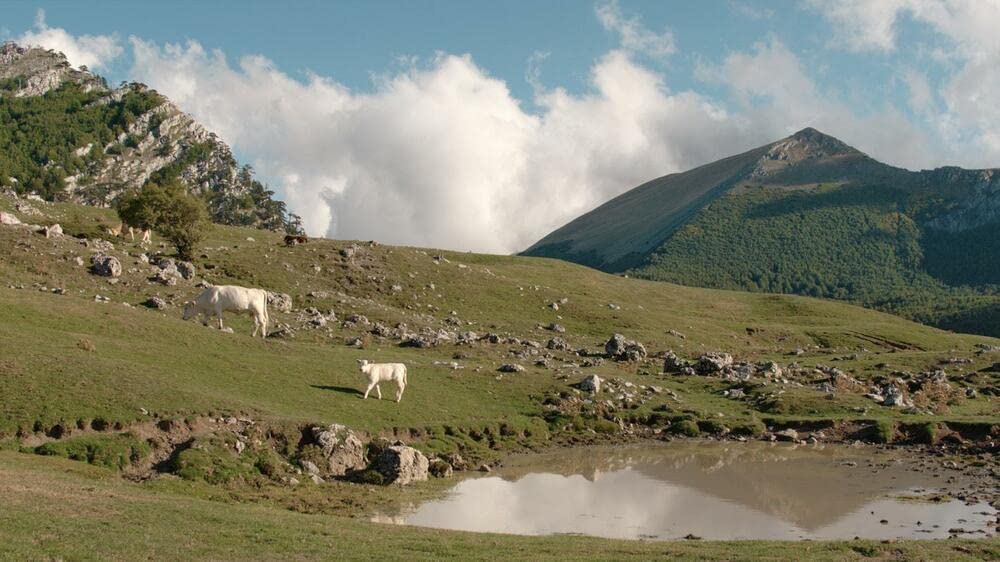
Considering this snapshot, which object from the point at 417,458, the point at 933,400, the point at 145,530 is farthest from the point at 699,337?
the point at 145,530

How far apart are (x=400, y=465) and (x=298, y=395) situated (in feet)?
31.3

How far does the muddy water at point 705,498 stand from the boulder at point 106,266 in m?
38.9

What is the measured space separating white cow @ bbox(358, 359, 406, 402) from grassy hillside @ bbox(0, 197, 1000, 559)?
1106mm

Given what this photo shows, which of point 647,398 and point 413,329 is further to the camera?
point 413,329

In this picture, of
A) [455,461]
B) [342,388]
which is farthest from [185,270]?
[455,461]

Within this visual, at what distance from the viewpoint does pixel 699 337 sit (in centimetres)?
9594

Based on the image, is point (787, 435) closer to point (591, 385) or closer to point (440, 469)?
point (591, 385)

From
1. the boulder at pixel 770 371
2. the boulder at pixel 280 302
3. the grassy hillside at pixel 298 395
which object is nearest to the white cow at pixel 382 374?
the grassy hillside at pixel 298 395

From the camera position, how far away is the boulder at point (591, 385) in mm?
55250

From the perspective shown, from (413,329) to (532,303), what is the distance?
86.9 feet

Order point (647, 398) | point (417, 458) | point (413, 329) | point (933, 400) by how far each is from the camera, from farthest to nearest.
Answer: point (413, 329) → point (933, 400) → point (647, 398) → point (417, 458)

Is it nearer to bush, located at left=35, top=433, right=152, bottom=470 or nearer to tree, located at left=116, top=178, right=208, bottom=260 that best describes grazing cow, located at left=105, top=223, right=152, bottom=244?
tree, located at left=116, top=178, right=208, bottom=260

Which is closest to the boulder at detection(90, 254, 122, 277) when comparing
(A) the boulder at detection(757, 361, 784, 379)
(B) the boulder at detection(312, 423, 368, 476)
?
(B) the boulder at detection(312, 423, 368, 476)

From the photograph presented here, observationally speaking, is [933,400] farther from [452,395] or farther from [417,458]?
[417,458]
